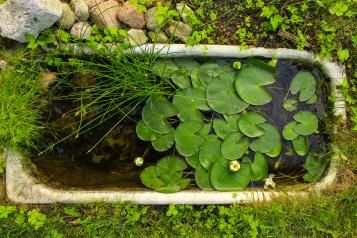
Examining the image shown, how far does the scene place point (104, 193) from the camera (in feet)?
8.02

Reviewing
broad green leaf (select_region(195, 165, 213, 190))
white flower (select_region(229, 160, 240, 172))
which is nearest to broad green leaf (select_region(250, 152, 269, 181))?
white flower (select_region(229, 160, 240, 172))

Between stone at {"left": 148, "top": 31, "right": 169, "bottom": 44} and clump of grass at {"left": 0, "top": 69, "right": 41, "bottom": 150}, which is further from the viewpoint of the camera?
stone at {"left": 148, "top": 31, "right": 169, "bottom": 44}

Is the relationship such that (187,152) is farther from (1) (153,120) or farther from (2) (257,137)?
(2) (257,137)

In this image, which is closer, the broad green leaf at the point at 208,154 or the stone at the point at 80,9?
the stone at the point at 80,9

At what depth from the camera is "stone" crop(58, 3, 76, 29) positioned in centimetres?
241

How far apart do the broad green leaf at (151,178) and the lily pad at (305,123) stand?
0.92 metres

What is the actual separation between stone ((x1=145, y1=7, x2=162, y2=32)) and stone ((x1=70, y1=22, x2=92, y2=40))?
35 centimetres

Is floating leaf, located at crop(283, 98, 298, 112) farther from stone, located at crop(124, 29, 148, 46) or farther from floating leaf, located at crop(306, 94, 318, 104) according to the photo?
stone, located at crop(124, 29, 148, 46)

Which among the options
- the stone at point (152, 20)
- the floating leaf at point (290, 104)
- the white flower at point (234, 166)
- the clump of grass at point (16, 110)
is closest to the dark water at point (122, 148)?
the floating leaf at point (290, 104)

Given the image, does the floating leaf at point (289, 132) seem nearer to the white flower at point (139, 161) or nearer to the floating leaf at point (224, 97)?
the floating leaf at point (224, 97)

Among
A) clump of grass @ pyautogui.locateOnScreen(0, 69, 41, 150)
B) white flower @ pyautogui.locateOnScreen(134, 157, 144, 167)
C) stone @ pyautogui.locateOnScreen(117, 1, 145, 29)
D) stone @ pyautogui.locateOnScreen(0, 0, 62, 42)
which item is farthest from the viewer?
white flower @ pyautogui.locateOnScreen(134, 157, 144, 167)

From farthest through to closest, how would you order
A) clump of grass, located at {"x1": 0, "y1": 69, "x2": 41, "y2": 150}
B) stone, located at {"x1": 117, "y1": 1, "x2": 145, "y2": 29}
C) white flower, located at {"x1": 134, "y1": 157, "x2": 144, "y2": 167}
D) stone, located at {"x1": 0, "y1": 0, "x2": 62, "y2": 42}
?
white flower, located at {"x1": 134, "y1": 157, "x2": 144, "y2": 167}
stone, located at {"x1": 117, "y1": 1, "x2": 145, "y2": 29}
clump of grass, located at {"x1": 0, "y1": 69, "x2": 41, "y2": 150}
stone, located at {"x1": 0, "y1": 0, "x2": 62, "y2": 42}

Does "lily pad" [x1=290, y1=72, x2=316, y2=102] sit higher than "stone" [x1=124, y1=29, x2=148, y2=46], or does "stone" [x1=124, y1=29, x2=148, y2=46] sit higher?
"stone" [x1=124, y1=29, x2=148, y2=46]

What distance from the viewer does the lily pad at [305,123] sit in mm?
2641
